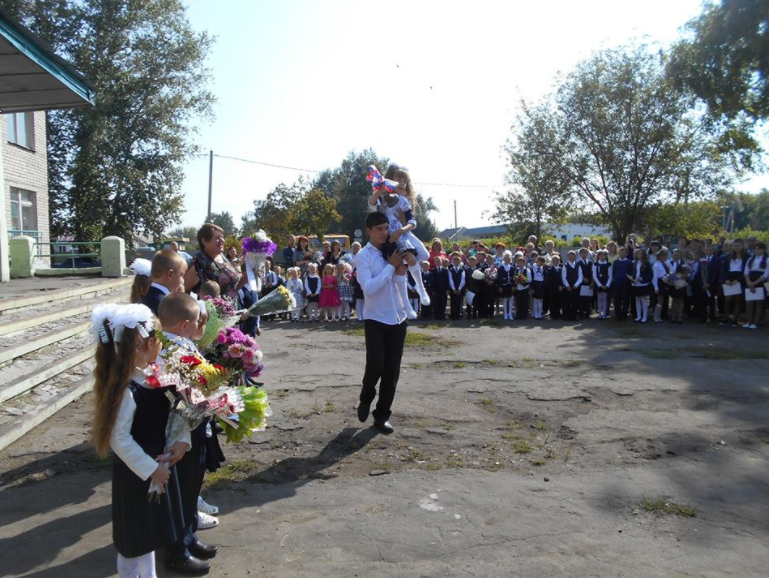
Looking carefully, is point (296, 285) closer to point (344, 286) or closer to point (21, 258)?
point (344, 286)

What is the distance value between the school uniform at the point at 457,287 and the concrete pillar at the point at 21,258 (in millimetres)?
10779

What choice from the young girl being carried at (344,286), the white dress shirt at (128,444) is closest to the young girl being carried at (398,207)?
the white dress shirt at (128,444)

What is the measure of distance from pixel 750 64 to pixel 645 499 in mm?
15609

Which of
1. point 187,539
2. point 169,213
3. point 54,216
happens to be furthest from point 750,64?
point 54,216

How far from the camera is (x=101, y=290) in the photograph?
1207 cm

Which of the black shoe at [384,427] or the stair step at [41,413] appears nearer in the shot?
the stair step at [41,413]

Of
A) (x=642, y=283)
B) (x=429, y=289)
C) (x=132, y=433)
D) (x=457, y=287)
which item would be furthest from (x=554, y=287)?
(x=132, y=433)

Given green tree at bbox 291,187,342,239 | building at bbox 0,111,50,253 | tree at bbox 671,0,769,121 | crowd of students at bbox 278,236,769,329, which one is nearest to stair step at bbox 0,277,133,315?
crowd of students at bbox 278,236,769,329

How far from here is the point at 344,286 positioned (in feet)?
52.5

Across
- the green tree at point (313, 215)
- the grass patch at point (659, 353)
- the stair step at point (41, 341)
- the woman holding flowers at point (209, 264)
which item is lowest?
the grass patch at point (659, 353)

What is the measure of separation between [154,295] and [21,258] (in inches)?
498

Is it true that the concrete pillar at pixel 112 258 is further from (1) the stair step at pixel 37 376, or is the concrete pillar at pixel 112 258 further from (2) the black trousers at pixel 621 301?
(2) the black trousers at pixel 621 301

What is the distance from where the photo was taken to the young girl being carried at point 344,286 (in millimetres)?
15994

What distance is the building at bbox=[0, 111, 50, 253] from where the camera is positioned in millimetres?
19156
